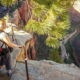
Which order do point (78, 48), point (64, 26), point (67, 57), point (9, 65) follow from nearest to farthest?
1. point (64, 26)
2. point (9, 65)
3. point (67, 57)
4. point (78, 48)

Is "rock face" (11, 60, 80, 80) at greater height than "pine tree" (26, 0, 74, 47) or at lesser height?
lesser

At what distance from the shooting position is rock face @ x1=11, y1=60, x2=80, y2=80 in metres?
5.77

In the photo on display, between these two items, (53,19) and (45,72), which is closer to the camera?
(53,19)

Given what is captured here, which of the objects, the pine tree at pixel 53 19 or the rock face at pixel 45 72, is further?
the rock face at pixel 45 72

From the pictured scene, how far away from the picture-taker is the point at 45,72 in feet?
19.8

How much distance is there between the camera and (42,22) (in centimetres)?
417

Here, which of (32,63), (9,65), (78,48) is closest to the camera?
(9,65)

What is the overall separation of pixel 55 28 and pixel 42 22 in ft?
0.81

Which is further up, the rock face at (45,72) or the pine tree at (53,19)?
the pine tree at (53,19)

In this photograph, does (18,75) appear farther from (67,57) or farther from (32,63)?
(67,57)

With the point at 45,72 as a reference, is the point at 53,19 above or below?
above

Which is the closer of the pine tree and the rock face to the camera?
the pine tree

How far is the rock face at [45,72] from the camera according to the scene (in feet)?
18.9

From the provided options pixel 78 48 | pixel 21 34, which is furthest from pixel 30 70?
pixel 78 48
